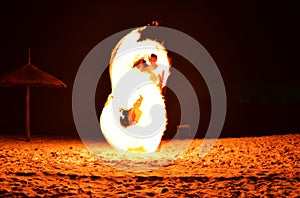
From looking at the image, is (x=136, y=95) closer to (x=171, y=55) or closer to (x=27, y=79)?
(x=27, y=79)

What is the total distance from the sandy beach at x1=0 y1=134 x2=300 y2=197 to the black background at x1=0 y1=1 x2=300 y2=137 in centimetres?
530

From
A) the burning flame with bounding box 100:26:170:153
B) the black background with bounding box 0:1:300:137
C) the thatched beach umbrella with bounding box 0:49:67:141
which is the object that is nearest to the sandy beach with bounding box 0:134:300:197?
the burning flame with bounding box 100:26:170:153

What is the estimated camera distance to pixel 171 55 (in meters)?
22.0

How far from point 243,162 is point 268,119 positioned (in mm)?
10416

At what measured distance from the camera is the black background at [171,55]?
59.9 ft

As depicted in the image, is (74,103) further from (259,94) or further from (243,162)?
(259,94)

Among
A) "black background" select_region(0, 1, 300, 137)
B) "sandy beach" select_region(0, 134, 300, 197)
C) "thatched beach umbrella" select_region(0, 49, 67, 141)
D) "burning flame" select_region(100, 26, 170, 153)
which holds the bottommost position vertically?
"sandy beach" select_region(0, 134, 300, 197)

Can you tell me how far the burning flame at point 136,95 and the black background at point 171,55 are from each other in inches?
188

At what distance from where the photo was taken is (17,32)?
20141mm

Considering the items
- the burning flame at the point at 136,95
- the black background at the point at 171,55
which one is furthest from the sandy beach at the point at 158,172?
the black background at the point at 171,55

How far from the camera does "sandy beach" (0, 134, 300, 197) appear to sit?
265 inches

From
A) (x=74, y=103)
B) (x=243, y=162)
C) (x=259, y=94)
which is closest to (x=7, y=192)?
(x=243, y=162)

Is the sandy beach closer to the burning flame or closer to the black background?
the burning flame

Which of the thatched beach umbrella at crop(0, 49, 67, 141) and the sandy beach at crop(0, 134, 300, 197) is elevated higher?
the thatched beach umbrella at crop(0, 49, 67, 141)
